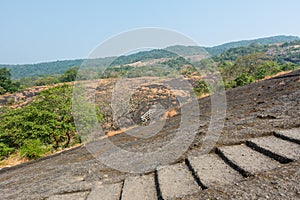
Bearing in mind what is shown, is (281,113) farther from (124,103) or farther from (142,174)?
(124,103)

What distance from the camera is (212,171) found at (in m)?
3.15

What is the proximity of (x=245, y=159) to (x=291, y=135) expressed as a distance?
85 centimetres

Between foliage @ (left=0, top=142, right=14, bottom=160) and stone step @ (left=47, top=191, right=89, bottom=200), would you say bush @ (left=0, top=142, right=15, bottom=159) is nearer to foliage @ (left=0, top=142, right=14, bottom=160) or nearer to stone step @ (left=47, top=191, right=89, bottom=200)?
foliage @ (left=0, top=142, right=14, bottom=160)

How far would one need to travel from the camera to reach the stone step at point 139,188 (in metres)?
3.08

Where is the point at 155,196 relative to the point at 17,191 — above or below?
above

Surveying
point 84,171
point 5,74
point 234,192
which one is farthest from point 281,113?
point 5,74

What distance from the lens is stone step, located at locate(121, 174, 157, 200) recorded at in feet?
10.1

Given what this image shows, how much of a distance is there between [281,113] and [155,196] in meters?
3.32

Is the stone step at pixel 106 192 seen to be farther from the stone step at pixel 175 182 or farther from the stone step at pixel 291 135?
the stone step at pixel 291 135

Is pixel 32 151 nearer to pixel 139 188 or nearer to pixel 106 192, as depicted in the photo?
pixel 106 192

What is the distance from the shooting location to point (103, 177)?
4172 mm

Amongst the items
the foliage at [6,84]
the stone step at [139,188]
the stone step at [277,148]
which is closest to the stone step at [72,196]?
the stone step at [139,188]

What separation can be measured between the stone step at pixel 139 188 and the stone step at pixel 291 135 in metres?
1.78

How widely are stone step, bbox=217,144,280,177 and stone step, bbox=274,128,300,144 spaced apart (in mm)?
473
